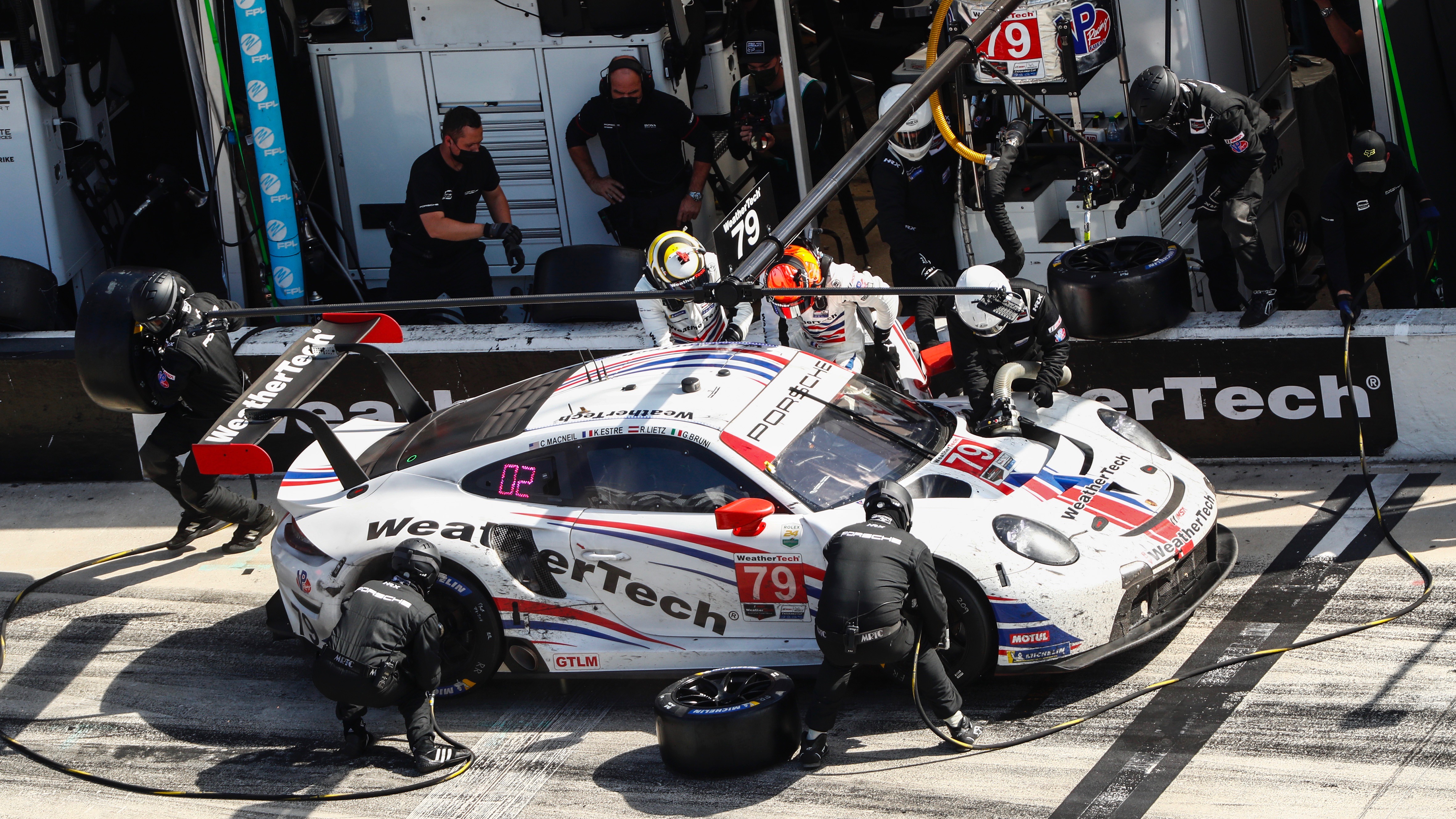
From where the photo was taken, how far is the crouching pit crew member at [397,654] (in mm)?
6691

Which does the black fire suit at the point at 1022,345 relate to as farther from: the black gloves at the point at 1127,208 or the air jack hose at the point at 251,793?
the air jack hose at the point at 251,793

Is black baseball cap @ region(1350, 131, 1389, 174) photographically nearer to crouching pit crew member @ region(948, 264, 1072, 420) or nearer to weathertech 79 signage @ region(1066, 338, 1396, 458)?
weathertech 79 signage @ region(1066, 338, 1396, 458)

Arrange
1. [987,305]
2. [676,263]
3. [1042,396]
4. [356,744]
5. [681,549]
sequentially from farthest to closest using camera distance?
[676,263], [987,305], [1042,396], [356,744], [681,549]

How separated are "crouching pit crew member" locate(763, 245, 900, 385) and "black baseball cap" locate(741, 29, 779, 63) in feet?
9.36

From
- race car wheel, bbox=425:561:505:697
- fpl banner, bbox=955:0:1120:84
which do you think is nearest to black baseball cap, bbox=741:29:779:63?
fpl banner, bbox=955:0:1120:84

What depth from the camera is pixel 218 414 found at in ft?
31.2

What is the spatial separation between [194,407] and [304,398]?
2.03m

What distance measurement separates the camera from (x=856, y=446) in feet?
23.5

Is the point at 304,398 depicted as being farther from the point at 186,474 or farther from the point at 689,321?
the point at 689,321

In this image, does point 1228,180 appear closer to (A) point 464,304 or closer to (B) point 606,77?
(B) point 606,77

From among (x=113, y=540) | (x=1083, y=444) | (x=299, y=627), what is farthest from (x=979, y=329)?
(x=113, y=540)

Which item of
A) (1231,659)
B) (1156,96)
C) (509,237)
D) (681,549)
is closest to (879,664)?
(681,549)

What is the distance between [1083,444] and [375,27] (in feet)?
23.9

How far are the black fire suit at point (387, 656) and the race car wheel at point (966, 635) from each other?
213 centimetres
